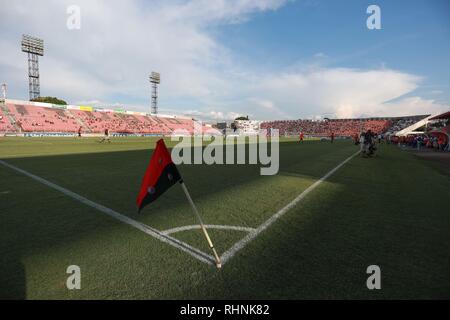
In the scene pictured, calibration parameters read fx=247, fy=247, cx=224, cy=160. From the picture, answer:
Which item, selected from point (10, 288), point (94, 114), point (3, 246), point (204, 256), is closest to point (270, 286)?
point (204, 256)

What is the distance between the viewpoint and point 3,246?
325 centimetres

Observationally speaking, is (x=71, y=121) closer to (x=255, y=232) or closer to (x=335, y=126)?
(x=255, y=232)

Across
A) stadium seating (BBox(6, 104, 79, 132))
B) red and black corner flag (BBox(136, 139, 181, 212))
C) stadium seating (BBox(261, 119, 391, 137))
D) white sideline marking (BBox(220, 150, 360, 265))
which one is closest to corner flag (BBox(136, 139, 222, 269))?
red and black corner flag (BBox(136, 139, 181, 212))

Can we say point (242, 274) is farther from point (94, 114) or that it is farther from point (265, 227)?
point (94, 114)

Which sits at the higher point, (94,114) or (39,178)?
(94,114)

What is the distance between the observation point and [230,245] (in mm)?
3373

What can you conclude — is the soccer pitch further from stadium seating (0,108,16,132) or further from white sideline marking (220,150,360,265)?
stadium seating (0,108,16,132)

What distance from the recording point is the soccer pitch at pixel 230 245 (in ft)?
8.08

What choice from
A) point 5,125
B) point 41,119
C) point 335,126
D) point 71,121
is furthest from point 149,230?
point 335,126

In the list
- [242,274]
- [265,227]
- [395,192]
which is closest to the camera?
[242,274]

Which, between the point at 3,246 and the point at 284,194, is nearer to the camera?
the point at 3,246

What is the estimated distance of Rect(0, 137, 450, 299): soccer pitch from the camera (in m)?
2.46

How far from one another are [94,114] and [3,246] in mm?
75628
